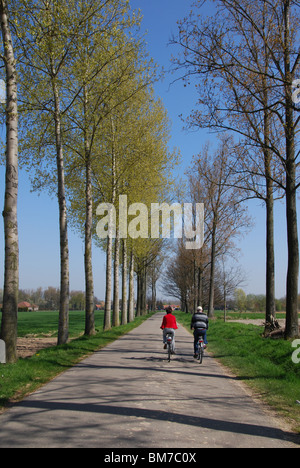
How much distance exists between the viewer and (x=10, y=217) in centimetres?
1115

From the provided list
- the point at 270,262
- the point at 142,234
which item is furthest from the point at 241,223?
the point at 270,262

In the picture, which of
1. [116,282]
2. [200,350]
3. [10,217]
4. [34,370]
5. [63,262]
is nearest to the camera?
[34,370]

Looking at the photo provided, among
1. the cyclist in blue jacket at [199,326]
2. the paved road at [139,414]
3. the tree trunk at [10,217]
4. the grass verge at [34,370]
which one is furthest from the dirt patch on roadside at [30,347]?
the paved road at [139,414]

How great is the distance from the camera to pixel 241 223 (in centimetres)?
2975

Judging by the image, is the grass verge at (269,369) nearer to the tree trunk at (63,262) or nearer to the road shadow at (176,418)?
the road shadow at (176,418)

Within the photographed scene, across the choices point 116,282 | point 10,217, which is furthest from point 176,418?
point 116,282

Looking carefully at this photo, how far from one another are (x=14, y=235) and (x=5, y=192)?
112 cm

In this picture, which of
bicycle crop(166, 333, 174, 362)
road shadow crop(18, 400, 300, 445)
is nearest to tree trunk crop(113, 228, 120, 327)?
bicycle crop(166, 333, 174, 362)

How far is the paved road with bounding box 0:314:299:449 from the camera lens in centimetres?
524

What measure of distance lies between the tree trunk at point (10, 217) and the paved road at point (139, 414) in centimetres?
192

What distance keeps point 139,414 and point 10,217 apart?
6.53m

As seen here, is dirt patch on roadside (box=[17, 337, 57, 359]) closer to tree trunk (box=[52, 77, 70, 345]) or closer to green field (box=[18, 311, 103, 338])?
tree trunk (box=[52, 77, 70, 345])

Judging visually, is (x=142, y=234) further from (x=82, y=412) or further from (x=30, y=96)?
(x=82, y=412)

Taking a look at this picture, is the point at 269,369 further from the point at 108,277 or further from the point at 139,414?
the point at 108,277
